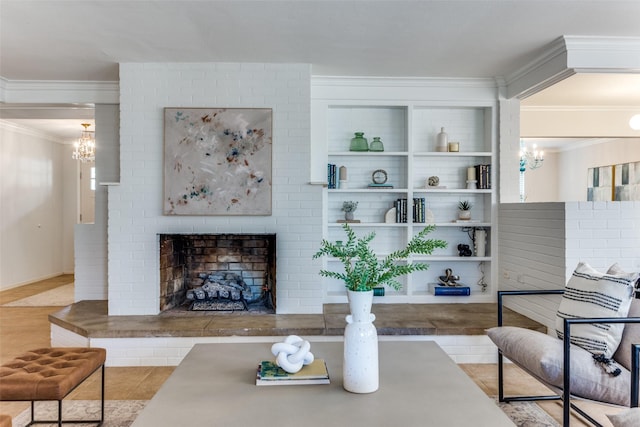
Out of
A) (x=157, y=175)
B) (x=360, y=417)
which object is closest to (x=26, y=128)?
(x=157, y=175)

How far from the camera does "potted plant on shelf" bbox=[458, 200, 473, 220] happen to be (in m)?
4.36

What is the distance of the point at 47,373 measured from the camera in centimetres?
201

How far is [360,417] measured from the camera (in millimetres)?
1459

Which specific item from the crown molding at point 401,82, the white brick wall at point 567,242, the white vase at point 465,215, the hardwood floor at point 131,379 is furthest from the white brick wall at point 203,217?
the white brick wall at point 567,242

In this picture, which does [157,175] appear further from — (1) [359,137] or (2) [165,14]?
(1) [359,137]

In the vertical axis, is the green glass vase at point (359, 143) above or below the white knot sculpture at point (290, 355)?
above

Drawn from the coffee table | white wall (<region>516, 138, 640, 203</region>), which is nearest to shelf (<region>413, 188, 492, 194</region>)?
the coffee table

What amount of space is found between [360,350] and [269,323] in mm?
1952

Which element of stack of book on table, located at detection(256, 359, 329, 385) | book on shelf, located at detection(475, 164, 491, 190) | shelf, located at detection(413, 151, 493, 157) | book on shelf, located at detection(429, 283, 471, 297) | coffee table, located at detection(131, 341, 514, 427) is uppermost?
shelf, located at detection(413, 151, 493, 157)

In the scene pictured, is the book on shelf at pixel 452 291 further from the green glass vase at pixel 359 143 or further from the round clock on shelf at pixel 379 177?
the green glass vase at pixel 359 143

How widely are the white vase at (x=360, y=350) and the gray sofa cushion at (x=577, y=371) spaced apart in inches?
38.8

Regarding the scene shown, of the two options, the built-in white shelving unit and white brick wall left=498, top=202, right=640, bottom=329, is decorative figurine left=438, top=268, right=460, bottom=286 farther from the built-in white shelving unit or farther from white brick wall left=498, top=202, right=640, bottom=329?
white brick wall left=498, top=202, right=640, bottom=329

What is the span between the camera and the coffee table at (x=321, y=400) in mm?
1444

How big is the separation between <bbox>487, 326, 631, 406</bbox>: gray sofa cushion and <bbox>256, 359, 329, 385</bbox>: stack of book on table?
43.6 inches
